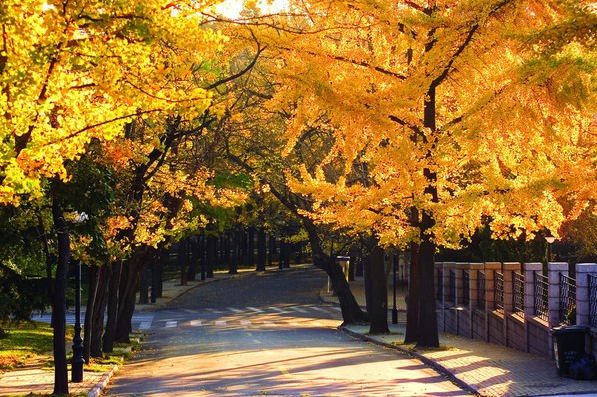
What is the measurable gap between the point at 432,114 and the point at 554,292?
20.3ft

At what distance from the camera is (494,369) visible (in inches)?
748

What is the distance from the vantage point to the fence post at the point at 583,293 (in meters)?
18.5

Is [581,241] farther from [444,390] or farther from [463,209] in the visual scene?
[444,390]

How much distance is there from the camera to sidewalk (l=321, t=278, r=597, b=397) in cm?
1561

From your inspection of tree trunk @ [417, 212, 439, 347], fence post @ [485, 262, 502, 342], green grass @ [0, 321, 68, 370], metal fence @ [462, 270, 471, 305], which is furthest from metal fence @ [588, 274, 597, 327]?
green grass @ [0, 321, 68, 370]

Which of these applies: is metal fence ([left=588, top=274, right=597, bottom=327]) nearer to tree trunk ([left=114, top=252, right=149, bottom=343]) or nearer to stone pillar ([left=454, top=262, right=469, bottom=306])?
stone pillar ([left=454, top=262, right=469, bottom=306])

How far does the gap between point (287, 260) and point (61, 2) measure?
74080 mm

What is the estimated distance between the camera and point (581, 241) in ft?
147

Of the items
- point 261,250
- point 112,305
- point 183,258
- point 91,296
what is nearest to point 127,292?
point 112,305

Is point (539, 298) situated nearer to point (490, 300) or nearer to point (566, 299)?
point (566, 299)

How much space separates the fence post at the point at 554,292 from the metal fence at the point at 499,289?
621cm

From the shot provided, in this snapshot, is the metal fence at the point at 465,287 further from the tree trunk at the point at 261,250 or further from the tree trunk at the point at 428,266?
the tree trunk at the point at 261,250

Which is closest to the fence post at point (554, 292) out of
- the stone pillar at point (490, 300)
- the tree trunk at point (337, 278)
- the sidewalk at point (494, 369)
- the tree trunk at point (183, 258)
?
the sidewalk at point (494, 369)

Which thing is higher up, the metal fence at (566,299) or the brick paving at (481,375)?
the metal fence at (566,299)
